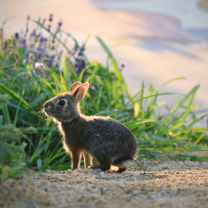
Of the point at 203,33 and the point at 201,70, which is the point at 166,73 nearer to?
the point at 201,70

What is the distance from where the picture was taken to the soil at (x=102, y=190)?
2230 millimetres

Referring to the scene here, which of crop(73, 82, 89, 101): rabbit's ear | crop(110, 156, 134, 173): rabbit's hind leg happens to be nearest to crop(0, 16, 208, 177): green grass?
crop(73, 82, 89, 101): rabbit's ear

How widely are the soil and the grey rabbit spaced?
0.15m

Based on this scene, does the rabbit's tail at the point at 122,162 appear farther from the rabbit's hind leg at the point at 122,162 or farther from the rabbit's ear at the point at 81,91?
the rabbit's ear at the point at 81,91

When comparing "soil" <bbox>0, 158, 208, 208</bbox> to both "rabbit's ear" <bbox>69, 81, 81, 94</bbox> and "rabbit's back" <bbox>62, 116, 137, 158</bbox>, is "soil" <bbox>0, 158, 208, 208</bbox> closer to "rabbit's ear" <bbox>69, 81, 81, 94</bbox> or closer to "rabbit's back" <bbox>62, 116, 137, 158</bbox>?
"rabbit's back" <bbox>62, 116, 137, 158</bbox>

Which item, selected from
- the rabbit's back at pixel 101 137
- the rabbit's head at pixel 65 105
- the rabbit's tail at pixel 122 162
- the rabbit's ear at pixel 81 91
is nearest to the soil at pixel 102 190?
the rabbit's tail at pixel 122 162

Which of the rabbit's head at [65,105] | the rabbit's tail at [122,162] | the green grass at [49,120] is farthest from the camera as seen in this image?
the green grass at [49,120]

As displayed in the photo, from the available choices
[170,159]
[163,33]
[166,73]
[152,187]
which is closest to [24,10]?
[163,33]

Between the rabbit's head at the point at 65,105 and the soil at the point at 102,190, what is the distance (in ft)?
1.84

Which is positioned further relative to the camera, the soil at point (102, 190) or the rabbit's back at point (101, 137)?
the rabbit's back at point (101, 137)

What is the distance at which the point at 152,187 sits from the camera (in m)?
2.63

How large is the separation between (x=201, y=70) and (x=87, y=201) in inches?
238

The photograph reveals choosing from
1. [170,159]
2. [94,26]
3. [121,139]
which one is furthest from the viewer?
[94,26]

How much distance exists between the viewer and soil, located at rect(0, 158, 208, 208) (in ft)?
7.32
